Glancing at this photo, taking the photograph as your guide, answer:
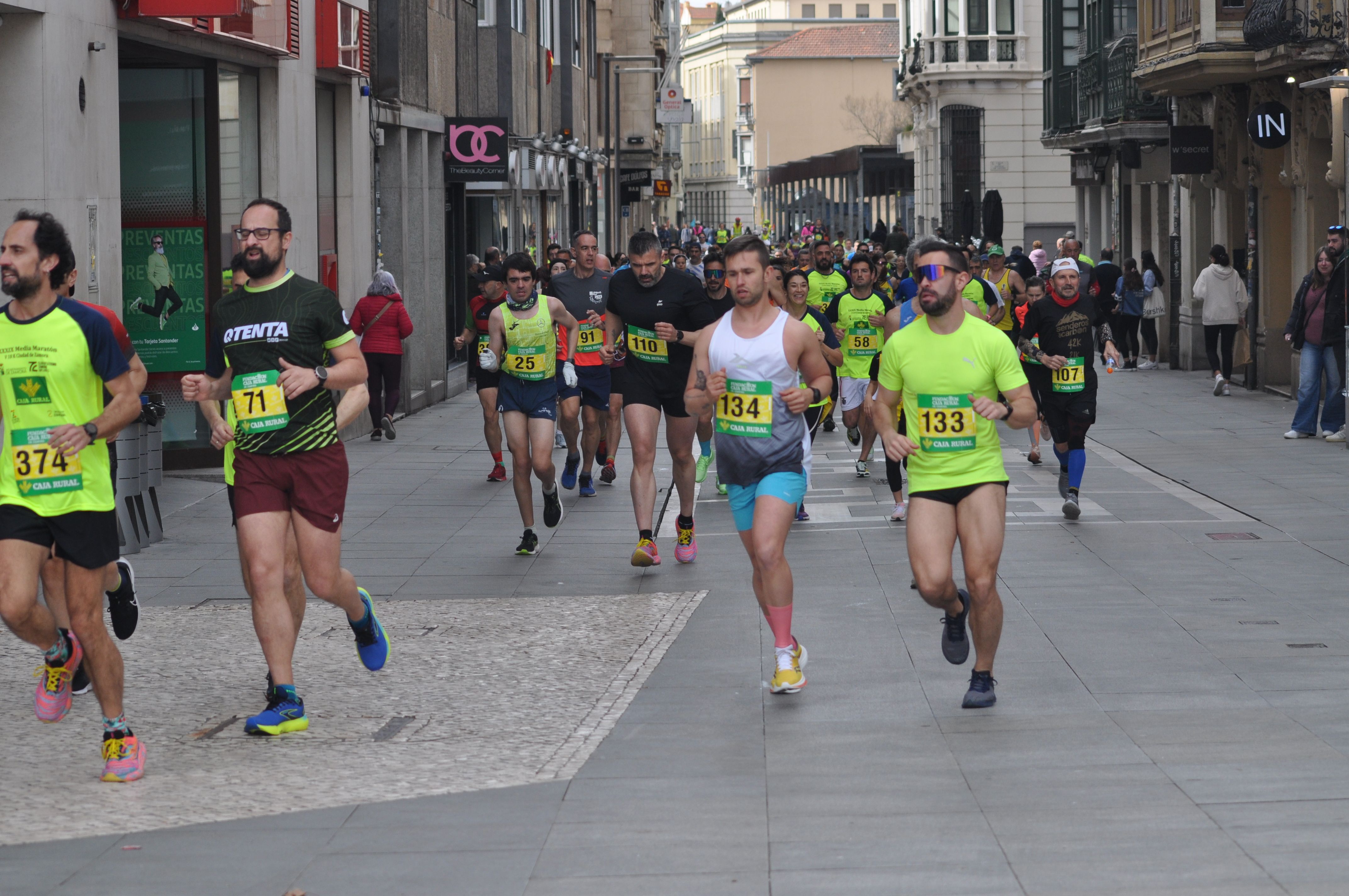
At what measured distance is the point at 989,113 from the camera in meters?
61.6

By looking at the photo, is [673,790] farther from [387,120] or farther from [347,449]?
[387,120]

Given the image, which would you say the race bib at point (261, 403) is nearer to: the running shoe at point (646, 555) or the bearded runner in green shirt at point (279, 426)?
the bearded runner in green shirt at point (279, 426)

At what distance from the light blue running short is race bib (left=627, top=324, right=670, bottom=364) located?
3.30 m

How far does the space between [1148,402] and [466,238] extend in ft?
39.4

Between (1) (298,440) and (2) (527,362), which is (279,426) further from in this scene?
(2) (527,362)

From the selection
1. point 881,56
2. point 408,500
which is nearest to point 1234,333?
point 408,500

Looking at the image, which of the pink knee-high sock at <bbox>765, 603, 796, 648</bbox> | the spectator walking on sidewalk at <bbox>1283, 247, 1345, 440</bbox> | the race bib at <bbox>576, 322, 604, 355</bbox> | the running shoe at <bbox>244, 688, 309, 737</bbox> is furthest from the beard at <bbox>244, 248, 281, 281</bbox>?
the spectator walking on sidewalk at <bbox>1283, 247, 1345, 440</bbox>

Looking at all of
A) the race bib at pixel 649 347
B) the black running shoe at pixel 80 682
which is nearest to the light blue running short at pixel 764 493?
the black running shoe at pixel 80 682

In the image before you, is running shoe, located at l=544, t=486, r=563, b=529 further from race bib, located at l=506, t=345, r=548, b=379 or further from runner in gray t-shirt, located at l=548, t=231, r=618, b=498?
runner in gray t-shirt, located at l=548, t=231, r=618, b=498

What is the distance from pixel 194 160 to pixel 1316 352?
34.1ft

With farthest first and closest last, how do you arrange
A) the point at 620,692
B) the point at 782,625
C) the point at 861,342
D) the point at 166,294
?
1. the point at 166,294
2. the point at 861,342
3. the point at 620,692
4. the point at 782,625

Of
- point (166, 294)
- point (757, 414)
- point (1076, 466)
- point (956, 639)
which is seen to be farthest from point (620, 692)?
point (166, 294)

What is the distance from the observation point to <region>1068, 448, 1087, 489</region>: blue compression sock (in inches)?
523

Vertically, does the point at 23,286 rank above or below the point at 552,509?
above
